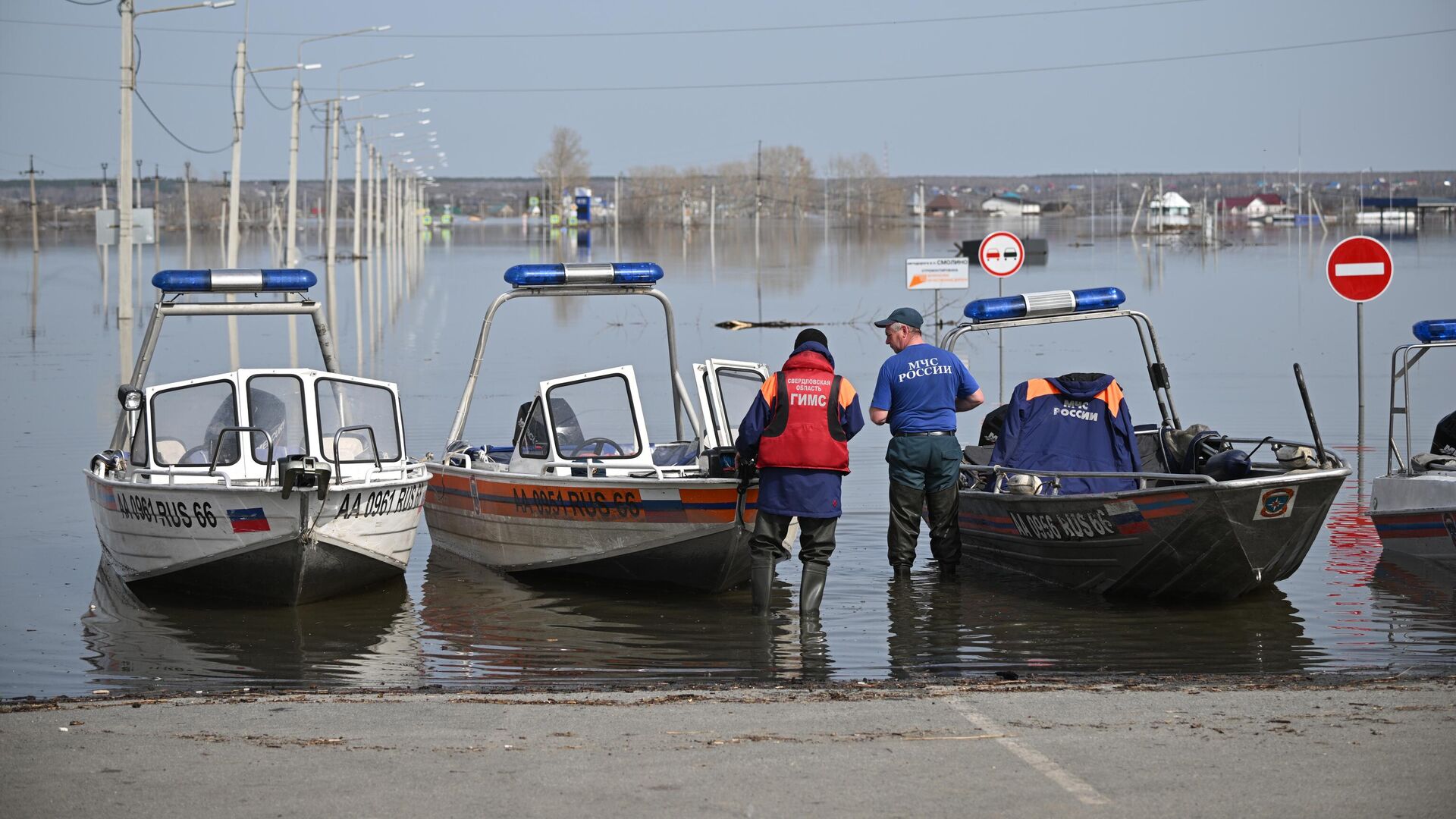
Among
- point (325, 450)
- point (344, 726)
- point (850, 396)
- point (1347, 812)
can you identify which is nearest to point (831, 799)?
point (1347, 812)

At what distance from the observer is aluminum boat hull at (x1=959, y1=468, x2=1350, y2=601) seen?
36.4 feet

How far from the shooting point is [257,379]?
41.1 feet

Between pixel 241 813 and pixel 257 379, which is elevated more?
pixel 257 379

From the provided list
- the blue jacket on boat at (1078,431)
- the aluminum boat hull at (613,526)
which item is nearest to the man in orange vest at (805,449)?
the aluminum boat hull at (613,526)

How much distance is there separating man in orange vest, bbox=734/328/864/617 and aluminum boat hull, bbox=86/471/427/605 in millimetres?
2755

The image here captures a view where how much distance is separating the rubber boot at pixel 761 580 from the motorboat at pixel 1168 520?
2.02 meters

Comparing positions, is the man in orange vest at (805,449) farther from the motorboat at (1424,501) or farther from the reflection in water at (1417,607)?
the motorboat at (1424,501)

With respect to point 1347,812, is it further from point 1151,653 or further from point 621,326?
point 621,326

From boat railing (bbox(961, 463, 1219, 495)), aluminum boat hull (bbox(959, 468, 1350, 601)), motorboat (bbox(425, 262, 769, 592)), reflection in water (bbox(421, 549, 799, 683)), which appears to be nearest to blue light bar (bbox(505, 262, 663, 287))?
motorboat (bbox(425, 262, 769, 592))

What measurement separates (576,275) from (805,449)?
346 centimetres

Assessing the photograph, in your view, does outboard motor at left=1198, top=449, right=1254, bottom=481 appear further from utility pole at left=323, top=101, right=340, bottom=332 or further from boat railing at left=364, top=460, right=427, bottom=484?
utility pole at left=323, top=101, right=340, bottom=332

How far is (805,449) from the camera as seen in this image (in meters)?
11.0

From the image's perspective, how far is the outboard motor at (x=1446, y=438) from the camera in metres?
13.0

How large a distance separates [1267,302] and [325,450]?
1617 inches
